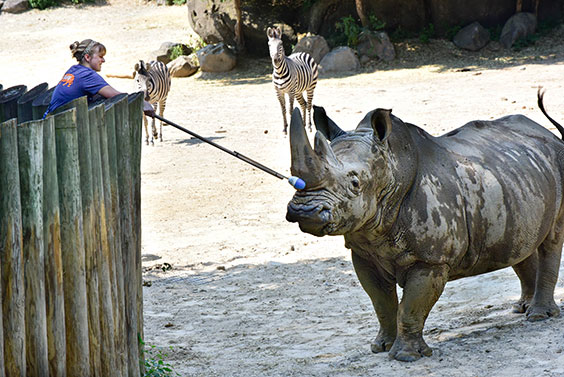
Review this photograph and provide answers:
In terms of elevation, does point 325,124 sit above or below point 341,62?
above

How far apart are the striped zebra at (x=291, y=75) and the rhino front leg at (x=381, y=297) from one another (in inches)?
495

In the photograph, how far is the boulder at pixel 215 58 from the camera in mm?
24969

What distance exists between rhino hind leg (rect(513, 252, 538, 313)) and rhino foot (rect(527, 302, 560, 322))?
0.23 m

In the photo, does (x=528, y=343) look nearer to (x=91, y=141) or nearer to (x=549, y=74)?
(x=91, y=141)

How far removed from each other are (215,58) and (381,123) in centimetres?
2003

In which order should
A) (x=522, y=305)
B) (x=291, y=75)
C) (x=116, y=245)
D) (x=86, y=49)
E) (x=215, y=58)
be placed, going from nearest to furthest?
(x=116, y=245)
(x=522, y=305)
(x=86, y=49)
(x=291, y=75)
(x=215, y=58)

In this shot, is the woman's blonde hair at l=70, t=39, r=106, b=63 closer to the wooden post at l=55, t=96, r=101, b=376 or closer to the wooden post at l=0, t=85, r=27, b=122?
the wooden post at l=0, t=85, r=27, b=122

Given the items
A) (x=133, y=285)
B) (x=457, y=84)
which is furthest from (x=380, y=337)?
(x=457, y=84)

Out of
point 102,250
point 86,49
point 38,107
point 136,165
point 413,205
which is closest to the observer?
point 102,250

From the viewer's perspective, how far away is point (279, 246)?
394 inches

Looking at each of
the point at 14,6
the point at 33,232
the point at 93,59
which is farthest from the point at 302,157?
the point at 14,6

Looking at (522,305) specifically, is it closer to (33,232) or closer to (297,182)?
(297,182)

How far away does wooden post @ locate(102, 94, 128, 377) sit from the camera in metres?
4.74

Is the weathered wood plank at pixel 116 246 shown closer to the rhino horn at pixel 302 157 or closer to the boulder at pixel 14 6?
the rhino horn at pixel 302 157
